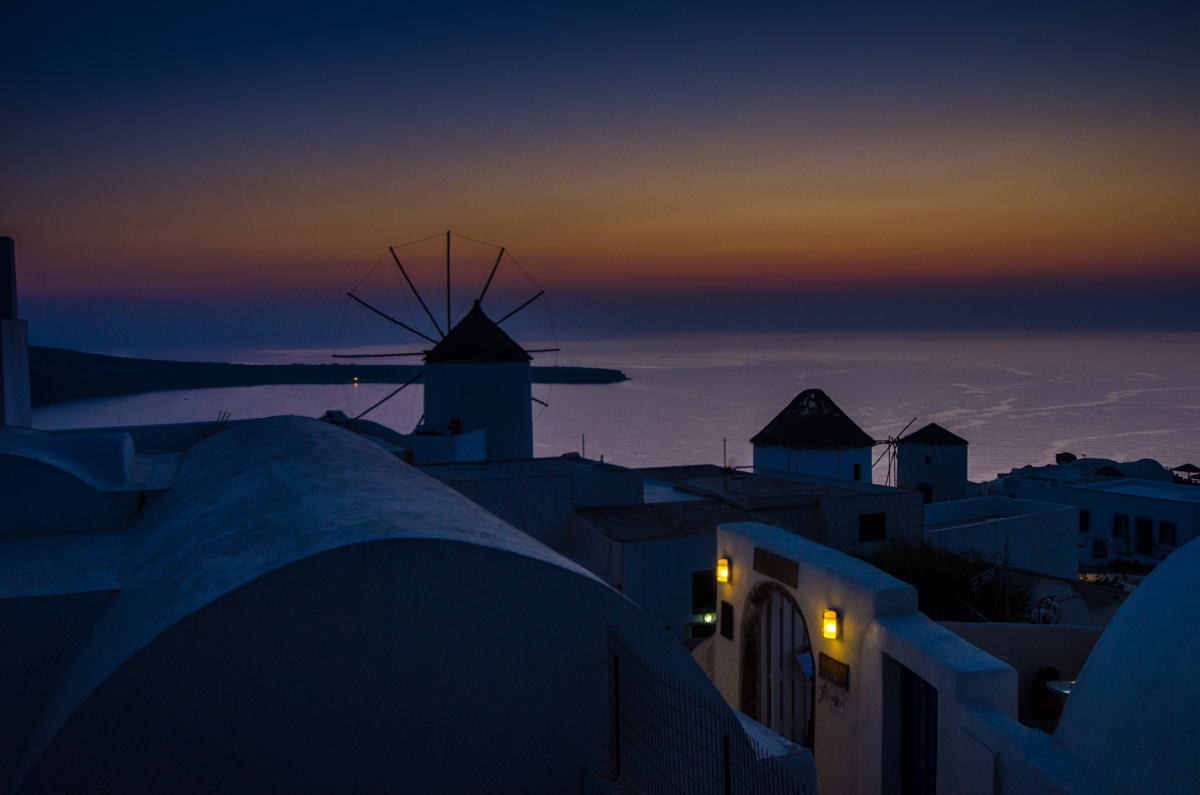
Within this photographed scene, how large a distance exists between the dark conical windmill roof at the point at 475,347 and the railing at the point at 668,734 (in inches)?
732

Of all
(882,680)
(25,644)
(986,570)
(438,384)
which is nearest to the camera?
(25,644)

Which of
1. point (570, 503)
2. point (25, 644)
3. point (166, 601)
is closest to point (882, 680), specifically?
point (166, 601)

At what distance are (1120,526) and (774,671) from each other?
17995mm

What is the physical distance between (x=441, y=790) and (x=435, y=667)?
0.59m

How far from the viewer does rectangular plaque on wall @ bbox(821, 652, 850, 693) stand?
6.71m

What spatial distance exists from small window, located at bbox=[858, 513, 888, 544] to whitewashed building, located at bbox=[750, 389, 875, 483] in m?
8.14

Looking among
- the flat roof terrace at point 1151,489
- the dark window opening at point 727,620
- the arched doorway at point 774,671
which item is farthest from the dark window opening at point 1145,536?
the dark window opening at point 727,620

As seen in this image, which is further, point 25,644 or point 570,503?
point 570,503

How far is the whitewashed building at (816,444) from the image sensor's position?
22484mm

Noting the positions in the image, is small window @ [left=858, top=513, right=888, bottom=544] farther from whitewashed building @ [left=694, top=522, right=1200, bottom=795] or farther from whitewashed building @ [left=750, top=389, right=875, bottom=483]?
whitewashed building @ [left=750, top=389, right=875, bottom=483]

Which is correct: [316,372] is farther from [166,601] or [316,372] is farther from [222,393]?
[166,601]

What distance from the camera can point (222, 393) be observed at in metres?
133

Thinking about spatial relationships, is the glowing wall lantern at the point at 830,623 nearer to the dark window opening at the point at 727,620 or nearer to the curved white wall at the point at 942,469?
the dark window opening at the point at 727,620

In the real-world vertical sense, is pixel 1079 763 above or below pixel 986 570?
above
